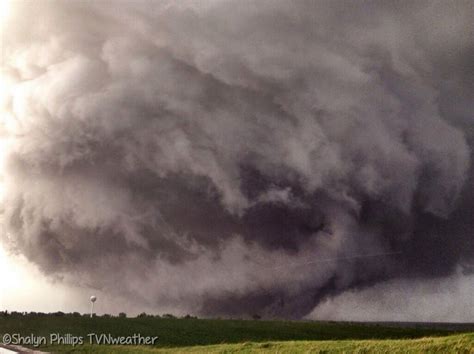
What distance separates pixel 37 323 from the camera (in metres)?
82.9

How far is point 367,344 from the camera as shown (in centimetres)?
4019

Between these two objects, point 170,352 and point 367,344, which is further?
point 170,352

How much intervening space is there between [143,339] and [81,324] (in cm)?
2031

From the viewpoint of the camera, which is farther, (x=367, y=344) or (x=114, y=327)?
(x=114, y=327)

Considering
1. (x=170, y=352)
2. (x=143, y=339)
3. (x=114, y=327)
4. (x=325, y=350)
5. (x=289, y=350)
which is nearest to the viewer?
(x=325, y=350)

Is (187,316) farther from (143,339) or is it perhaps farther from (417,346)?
(417,346)

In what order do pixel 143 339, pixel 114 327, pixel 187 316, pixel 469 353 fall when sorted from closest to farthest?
pixel 469 353
pixel 143 339
pixel 114 327
pixel 187 316

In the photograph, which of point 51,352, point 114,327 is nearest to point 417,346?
point 51,352

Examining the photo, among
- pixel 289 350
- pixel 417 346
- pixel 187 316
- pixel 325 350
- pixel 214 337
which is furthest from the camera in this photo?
pixel 187 316

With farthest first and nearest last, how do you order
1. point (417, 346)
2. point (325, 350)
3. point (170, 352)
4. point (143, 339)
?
point (143, 339) < point (170, 352) < point (325, 350) < point (417, 346)

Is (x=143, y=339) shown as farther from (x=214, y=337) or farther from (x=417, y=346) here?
(x=417, y=346)

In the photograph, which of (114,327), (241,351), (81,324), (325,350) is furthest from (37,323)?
(325,350)

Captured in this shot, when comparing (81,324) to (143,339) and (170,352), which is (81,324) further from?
(170,352)

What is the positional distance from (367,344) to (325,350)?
3644mm
